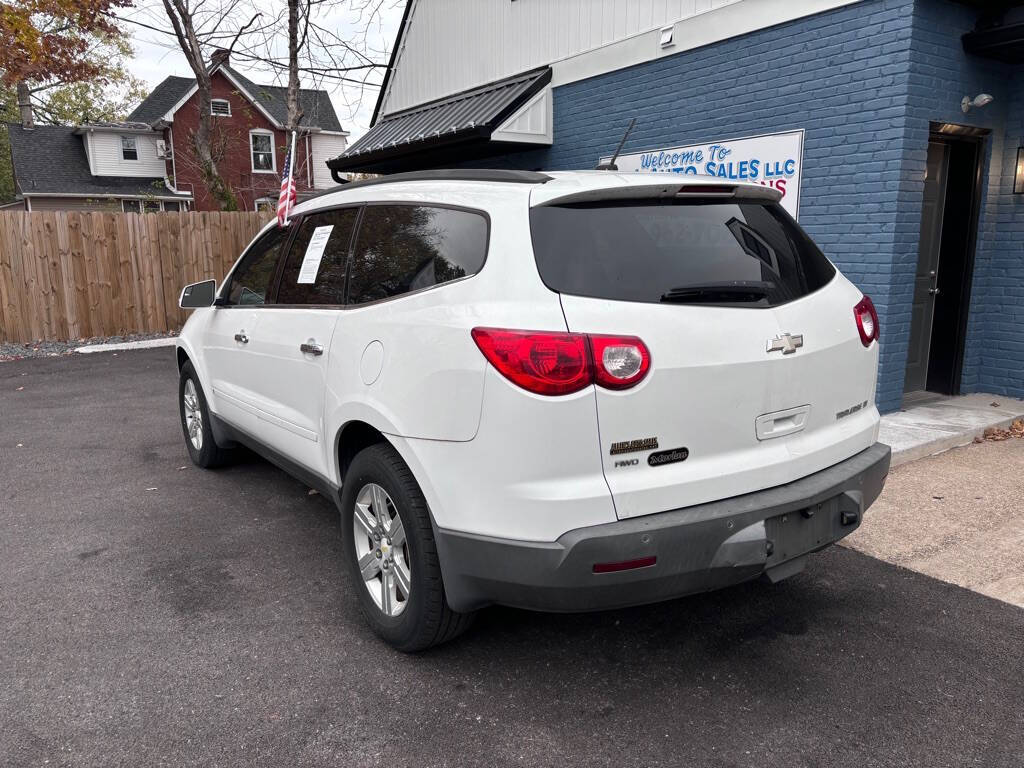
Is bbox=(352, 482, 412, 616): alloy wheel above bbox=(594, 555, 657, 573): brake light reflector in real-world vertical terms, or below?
below

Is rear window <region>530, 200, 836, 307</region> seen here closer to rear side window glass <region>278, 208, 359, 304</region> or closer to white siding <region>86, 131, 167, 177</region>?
rear side window glass <region>278, 208, 359, 304</region>

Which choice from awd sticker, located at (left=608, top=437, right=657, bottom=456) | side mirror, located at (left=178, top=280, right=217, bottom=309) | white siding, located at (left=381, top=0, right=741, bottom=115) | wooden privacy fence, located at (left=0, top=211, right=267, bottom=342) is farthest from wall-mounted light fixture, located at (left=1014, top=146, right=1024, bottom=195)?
wooden privacy fence, located at (left=0, top=211, right=267, bottom=342)

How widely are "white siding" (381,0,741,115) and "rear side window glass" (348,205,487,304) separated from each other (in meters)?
5.65

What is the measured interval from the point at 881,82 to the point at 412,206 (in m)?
4.85

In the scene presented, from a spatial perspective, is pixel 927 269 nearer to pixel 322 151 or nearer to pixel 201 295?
pixel 201 295

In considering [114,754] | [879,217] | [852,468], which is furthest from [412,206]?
[879,217]

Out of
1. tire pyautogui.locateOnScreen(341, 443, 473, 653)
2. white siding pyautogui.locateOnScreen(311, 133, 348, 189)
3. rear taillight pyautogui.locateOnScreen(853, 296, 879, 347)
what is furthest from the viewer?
white siding pyautogui.locateOnScreen(311, 133, 348, 189)

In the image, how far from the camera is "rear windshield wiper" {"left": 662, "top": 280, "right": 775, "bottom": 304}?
2.67 m

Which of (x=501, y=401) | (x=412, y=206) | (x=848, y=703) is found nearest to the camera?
(x=501, y=401)

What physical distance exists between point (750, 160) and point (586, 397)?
235 inches

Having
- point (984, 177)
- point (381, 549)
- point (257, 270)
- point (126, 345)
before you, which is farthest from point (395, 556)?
point (126, 345)

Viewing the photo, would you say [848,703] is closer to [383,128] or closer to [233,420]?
[233,420]

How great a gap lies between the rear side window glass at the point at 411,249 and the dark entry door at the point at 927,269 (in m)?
5.32

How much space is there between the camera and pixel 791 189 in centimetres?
715
